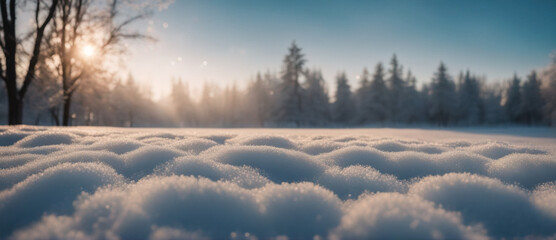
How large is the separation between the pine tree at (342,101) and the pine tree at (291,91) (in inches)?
422

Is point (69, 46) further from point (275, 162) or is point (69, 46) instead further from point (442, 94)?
point (442, 94)

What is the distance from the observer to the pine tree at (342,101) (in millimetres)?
36344

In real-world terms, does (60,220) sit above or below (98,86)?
below

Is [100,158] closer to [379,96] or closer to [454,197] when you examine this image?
[454,197]

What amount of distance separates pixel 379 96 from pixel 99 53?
101 ft

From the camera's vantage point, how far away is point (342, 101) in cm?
3662

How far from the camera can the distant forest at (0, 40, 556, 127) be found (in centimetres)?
2825

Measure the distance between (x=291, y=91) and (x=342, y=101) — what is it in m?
12.3

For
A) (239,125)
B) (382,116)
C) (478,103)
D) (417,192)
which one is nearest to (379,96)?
(382,116)

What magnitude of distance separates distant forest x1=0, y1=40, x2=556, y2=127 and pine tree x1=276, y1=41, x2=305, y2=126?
0.11m

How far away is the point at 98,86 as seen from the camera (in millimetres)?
10594

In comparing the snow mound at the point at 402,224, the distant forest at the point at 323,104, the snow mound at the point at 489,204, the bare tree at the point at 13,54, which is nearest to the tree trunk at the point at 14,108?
the bare tree at the point at 13,54

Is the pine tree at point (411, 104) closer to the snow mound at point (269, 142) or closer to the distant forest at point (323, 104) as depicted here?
the distant forest at point (323, 104)

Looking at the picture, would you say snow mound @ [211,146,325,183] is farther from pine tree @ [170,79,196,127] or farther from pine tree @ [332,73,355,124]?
pine tree @ [170,79,196,127]
